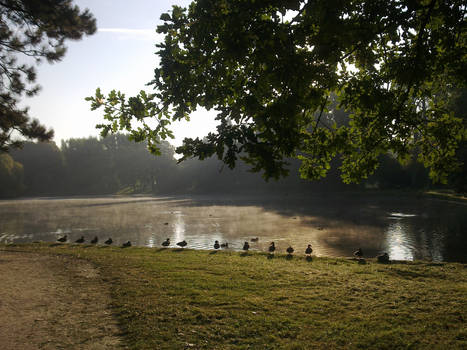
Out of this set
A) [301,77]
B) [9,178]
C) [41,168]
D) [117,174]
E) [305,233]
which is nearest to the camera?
[301,77]

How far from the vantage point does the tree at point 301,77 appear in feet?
17.2

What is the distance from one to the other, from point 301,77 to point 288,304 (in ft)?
16.7

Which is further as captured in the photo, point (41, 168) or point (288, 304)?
point (41, 168)

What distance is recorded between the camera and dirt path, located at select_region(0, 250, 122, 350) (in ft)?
20.5

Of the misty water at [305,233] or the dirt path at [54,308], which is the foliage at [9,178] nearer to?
the misty water at [305,233]

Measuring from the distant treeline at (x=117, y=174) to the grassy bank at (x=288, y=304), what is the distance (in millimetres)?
53834

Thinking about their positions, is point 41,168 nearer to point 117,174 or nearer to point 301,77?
point 117,174

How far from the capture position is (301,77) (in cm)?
521

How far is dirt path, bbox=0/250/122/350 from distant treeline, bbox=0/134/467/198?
56.3m

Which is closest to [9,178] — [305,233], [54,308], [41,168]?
[41,168]

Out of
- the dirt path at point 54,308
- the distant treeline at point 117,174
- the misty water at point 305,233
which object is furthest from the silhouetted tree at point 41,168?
the dirt path at point 54,308

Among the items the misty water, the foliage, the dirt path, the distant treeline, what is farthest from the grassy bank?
the foliage

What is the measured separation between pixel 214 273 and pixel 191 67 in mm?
6400

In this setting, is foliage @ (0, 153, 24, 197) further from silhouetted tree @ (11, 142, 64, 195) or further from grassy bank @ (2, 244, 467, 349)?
grassy bank @ (2, 244, 467, 349)
